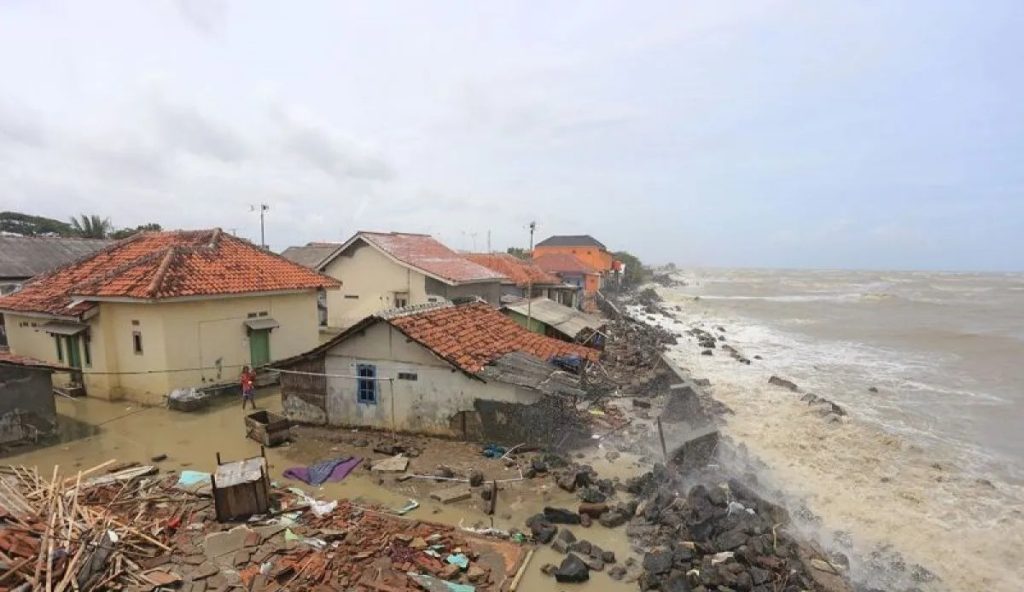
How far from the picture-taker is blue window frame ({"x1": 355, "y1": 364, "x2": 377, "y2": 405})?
13.7m

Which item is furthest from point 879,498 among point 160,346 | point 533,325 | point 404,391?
point 160,346

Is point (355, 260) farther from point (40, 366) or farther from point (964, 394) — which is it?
point (964, 394)

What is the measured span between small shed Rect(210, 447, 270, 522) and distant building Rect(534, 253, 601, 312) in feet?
124

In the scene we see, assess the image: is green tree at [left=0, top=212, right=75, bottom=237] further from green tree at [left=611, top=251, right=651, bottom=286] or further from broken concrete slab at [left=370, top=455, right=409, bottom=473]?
green tree at [left=611, top=251, right=651, bottom=286]

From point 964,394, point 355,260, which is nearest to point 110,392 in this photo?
point 355,260

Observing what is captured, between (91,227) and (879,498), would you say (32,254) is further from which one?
(879,498)

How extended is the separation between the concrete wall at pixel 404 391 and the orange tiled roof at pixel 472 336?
31 cm

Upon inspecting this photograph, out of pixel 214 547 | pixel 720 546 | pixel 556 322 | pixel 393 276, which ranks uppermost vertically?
pixel 393 276

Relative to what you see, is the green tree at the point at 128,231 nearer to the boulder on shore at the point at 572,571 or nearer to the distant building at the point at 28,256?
the distant building at the point at 28,256

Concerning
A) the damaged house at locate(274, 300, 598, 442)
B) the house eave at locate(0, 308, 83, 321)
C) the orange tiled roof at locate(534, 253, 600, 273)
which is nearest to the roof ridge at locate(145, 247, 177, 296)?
the house eave at locate(0, 308, 83, 321)

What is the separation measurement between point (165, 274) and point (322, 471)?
9.48 meters

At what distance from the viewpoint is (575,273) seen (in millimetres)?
48531

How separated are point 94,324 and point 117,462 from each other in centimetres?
699

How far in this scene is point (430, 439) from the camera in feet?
43.3
